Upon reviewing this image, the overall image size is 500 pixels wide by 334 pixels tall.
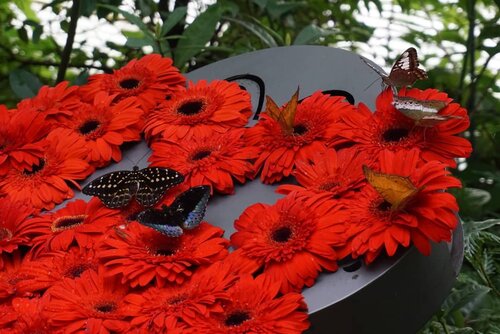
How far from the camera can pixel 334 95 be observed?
4.83ft

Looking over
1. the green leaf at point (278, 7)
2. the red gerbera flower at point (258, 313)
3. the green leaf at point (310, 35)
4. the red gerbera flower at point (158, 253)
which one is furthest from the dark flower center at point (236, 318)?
the green leaf at point (278, 7)

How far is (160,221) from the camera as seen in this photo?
1.23 metres

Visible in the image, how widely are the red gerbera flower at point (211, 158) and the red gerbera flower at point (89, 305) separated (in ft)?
0.78

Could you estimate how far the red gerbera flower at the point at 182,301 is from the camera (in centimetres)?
110

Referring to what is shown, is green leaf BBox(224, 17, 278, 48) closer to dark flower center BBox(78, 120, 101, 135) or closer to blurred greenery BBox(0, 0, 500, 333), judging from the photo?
blurred greenery BBox(0, 0, 500, 333)

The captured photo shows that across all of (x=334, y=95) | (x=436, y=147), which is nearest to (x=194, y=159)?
(x=334, y=95)

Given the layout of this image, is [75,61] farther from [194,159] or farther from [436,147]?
[436,147]

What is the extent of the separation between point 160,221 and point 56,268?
0.18 metres

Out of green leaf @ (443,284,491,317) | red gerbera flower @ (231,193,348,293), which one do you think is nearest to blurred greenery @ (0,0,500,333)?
green leaf @ (443,284,491,317)

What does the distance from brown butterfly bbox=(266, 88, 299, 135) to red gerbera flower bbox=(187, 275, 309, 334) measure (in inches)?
11.5

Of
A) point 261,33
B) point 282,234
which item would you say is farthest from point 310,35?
point 282,234

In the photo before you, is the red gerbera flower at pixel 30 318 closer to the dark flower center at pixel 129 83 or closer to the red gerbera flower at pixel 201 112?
the red gerbera flower at pixel 201 112

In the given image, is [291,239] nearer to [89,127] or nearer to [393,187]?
[393,187]

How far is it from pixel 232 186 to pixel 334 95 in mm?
260
